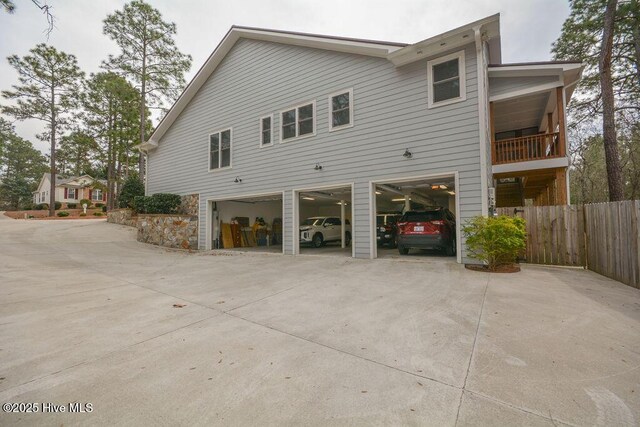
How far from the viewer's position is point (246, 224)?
14320mm

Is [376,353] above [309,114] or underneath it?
underneath

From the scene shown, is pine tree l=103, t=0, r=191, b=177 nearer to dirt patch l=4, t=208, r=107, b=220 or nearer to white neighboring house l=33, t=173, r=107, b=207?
dirt patch l=4, t=208, r=107, b=220

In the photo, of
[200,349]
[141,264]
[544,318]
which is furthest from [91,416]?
[141,264]

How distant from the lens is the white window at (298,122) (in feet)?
32.4

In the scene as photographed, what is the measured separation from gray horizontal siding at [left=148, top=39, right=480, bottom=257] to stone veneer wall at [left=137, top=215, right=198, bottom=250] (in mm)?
496

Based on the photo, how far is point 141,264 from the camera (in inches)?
316

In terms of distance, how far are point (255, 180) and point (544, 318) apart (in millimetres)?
9804

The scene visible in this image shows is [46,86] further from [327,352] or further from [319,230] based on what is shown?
[327,352]

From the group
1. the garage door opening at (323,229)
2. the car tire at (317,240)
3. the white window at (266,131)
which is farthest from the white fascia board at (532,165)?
the white window at (266,131)

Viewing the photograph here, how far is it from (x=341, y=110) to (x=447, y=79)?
3311mm

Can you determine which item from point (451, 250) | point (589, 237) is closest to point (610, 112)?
point (589, 237)

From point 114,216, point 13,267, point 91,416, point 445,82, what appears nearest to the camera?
point 91,416

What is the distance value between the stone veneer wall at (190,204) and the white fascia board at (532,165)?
12.9m

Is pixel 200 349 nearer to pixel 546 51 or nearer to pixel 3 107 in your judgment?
pixel 546 51
